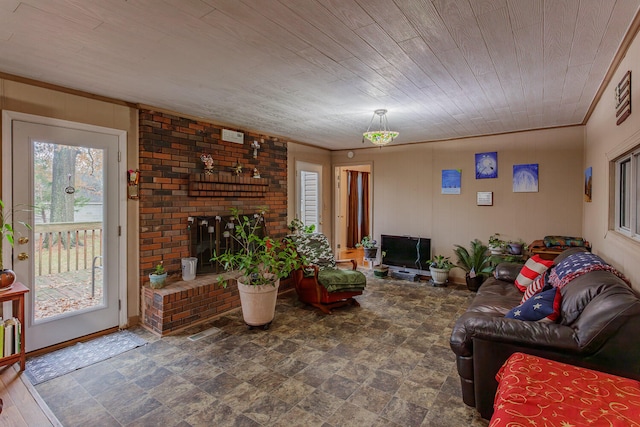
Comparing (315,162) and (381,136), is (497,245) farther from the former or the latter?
(315,162)

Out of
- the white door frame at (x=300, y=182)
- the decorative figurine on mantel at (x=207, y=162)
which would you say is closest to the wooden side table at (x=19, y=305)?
the decorative figurine on mantel at (x=207, y=162)

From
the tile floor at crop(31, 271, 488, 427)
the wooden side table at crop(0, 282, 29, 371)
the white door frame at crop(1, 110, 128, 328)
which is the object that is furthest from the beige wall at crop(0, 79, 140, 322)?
the wooden side table at crop(0, 282, 29, 371)

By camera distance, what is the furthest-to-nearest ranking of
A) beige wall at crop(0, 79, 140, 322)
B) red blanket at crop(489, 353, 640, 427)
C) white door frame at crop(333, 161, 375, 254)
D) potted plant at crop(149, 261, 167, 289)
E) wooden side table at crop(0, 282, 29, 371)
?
white door frame at crop(333, 161, 375, 254), potted plant at crop(149, 261, 167, 289), beige wall at crop(0, 79, 140, 322), wooden side table at crop(0, 282, 29, 371), red blanket at crop(489, 353, 640, 427)

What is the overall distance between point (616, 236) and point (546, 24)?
5.97 feet

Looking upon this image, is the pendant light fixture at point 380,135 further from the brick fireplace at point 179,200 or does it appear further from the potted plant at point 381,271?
the potted plant at point 381,271

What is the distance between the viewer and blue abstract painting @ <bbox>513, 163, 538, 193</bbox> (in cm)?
445

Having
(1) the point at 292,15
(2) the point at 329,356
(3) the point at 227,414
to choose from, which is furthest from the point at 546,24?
(3) the point at 227,414

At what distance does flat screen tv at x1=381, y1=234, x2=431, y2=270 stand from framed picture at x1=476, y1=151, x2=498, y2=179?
1322 mm

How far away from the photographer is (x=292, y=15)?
1699mm

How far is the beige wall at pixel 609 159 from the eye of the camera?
79.0 inches

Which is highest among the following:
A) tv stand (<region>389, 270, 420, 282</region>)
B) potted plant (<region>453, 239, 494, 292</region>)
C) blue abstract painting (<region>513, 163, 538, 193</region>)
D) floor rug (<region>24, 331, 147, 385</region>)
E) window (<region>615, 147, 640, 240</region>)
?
blue abstract painting (<region>513, 163, 538, 193</region>)

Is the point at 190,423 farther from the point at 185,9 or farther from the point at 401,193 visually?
the point at 401,193

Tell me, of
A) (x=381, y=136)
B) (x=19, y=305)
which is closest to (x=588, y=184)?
(x=381, y=136)

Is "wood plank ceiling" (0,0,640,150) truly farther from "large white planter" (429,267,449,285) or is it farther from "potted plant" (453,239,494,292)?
"large white planter" (429,267,449,285)
